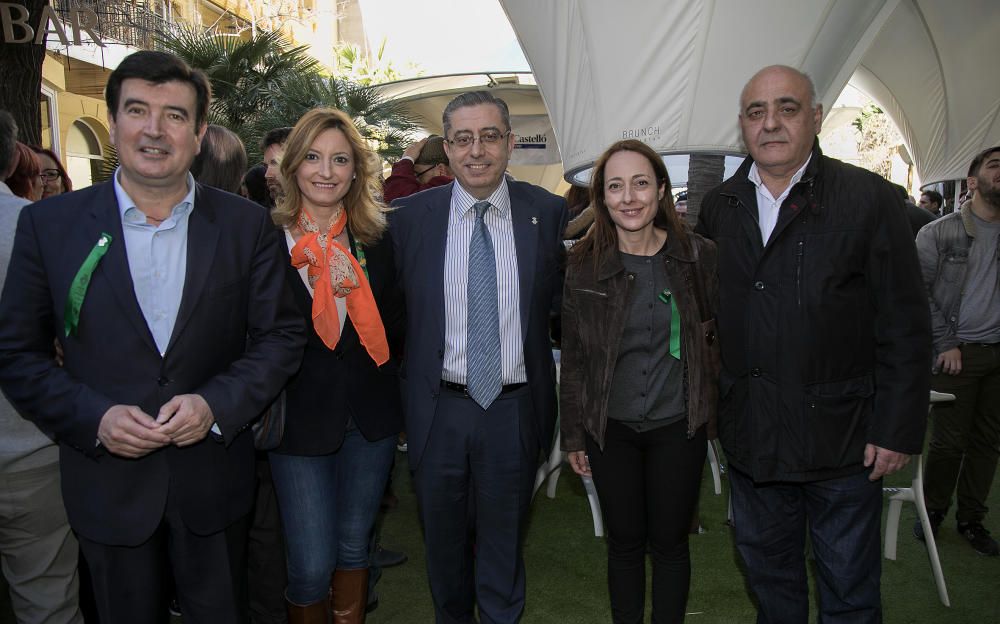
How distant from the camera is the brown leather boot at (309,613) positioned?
9.66 feet

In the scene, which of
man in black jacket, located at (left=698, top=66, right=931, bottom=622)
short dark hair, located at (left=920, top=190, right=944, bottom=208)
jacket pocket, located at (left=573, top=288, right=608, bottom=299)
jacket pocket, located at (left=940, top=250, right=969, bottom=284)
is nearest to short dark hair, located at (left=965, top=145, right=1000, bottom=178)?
jacket pocket, located at (left=940, top=250, right=969, bottom=284)

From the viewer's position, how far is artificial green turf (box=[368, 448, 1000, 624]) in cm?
375

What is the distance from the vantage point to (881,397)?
264 centimetres

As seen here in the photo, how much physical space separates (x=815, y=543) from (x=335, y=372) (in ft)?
6.61

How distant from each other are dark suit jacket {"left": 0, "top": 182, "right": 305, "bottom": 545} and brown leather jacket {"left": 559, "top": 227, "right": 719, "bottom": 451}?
3.96 feet

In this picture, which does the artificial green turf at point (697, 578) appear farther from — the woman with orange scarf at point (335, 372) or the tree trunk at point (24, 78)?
the tree trunk at point (24, 78)

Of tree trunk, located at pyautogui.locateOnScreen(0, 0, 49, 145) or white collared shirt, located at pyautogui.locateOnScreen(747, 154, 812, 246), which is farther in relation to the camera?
→ tree trunk, located at pyautogui.locateOnScreen(0, 0, 49, 145)

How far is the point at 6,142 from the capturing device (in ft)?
9.55

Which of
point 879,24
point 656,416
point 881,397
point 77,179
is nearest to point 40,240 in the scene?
point 656,416

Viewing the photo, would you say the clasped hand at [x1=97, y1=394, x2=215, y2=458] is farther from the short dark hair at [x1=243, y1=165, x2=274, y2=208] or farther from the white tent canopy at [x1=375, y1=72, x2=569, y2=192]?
A: the white tent canopy at [x1=375, y1=72, x2=569, y2=192]

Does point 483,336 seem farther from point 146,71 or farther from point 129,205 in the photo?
point 146,71

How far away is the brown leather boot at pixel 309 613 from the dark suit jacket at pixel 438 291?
70 centimetres

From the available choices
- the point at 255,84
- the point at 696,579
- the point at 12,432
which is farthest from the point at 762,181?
the point at 255,84

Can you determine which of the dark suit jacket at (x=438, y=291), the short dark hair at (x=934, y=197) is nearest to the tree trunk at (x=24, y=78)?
the dark suit jacket at (x=438, y=291)
